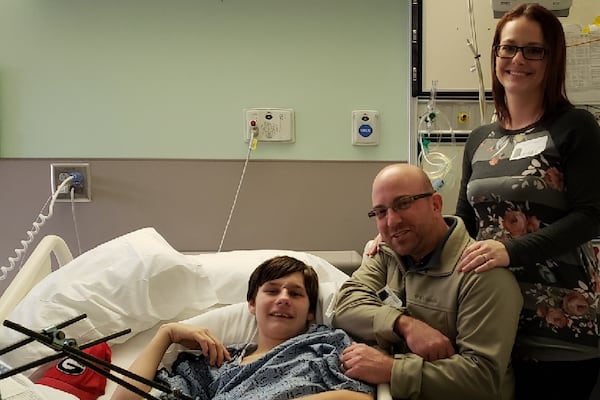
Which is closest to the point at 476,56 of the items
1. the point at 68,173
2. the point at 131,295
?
the point at 131,295

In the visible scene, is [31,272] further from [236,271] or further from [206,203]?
[206,203]

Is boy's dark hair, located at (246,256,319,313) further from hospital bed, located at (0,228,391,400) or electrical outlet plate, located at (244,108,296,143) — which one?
electrical outlet plate, located at (244,108,296,143)

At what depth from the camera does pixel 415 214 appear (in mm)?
1321

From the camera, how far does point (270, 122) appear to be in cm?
222

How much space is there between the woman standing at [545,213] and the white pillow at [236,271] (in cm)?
60

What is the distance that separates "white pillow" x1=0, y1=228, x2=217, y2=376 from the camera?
152cm

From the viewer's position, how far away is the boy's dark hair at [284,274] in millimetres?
1526

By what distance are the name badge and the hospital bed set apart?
0.62 m

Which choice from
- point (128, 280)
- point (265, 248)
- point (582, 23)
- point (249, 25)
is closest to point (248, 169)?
point (265, 248)

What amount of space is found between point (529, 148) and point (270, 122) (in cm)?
109

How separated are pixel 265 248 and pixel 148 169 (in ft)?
1.83

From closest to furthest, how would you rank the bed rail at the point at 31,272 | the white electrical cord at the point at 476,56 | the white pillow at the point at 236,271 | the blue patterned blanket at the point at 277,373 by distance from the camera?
the blue patterned blanket at the point at 277,373 → the bed rail at the point at 31,272 → the white pillow at the point at 236,271 → the white electrical cord at the point at 476,56

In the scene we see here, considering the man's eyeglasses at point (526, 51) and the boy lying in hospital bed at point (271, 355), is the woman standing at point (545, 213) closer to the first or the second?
the man's eyeglasses at point (526, 51)

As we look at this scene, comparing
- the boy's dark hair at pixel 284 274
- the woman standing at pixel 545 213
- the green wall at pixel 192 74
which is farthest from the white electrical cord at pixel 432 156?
the boy's dark hair at pixel 284 274
